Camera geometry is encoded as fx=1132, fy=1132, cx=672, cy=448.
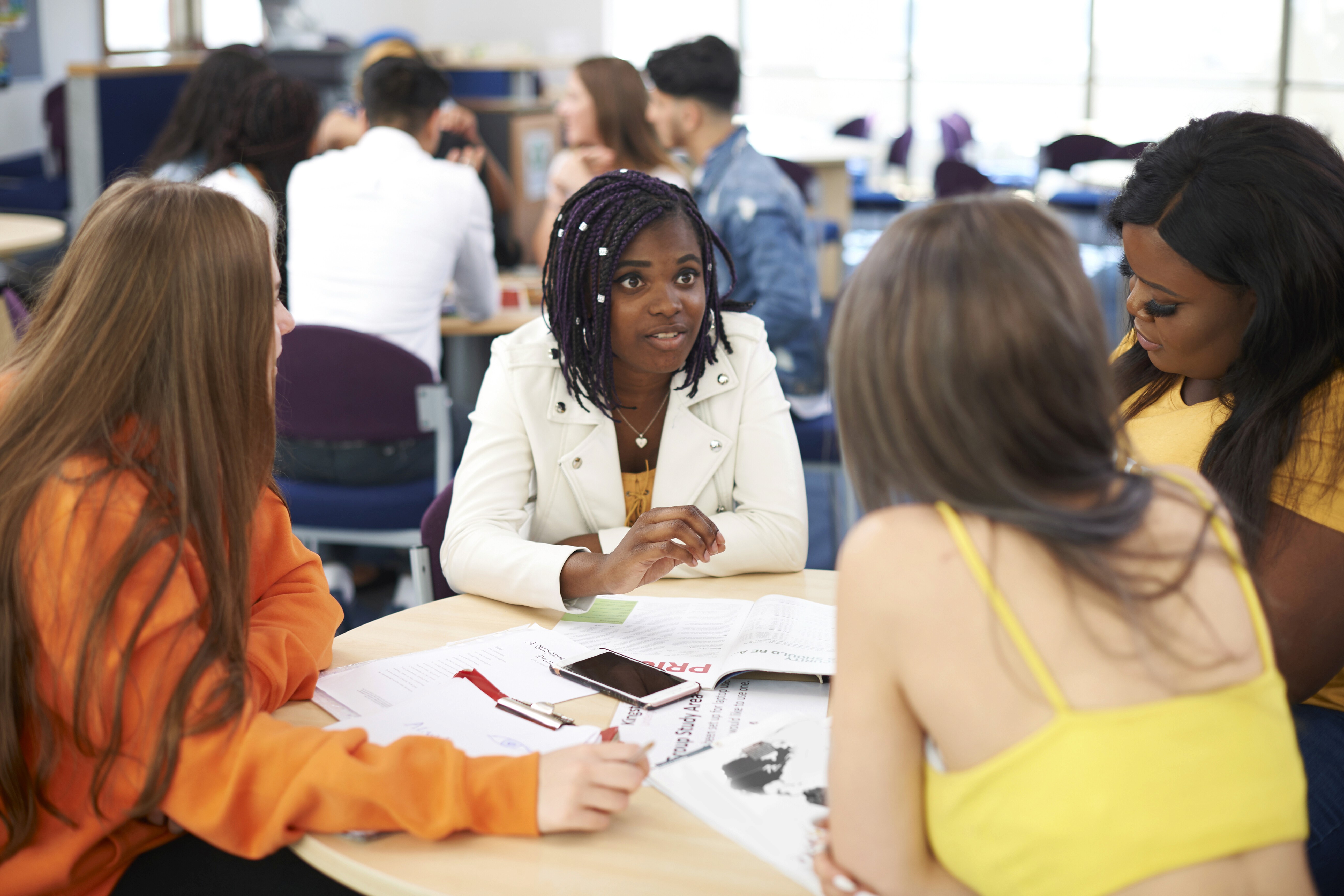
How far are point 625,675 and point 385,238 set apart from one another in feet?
6.90

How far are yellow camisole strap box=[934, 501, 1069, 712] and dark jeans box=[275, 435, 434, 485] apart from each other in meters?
2.10

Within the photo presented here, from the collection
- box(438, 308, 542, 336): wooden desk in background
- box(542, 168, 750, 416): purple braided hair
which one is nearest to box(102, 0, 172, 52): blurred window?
box(438, 308, 542, 336): wooden desk in background

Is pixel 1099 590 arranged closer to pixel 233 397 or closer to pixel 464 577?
pixel 233 397

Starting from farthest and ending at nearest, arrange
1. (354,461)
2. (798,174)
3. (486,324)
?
(798,174), (486,324), (354,461)

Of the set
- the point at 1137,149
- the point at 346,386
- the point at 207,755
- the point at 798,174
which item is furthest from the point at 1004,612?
the point at 798,174

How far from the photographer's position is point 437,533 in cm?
176

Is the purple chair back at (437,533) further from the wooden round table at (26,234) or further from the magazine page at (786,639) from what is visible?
the wooden round table at (26,234)

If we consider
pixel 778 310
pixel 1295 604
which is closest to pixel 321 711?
pixel 1295 604

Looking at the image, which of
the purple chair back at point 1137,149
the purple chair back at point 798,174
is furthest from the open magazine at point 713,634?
the purple chair back at point 798,174

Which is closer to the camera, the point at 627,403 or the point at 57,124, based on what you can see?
the point at 627,403

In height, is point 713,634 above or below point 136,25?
below

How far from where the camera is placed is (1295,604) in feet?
4.36

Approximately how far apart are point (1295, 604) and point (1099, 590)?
0.68 metres

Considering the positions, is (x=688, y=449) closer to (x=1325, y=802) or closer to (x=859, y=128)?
(x=1325, y=802)
